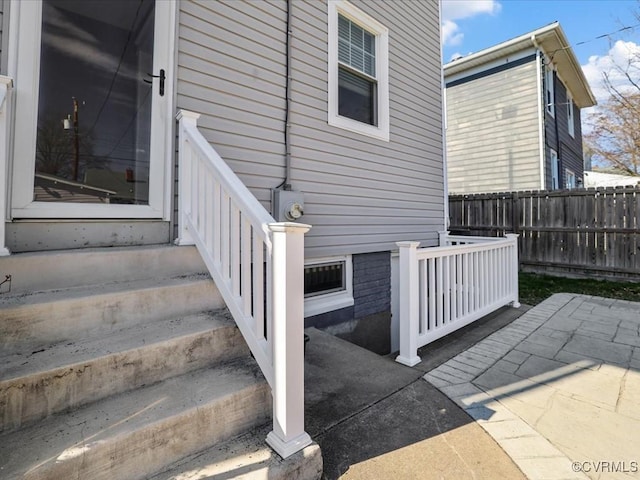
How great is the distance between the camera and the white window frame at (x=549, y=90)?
897 cm

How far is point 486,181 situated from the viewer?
9789 millimetres

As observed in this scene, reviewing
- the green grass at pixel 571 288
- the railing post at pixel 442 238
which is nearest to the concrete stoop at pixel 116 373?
the railing post at pixel 442 238

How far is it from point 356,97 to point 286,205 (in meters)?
2.03

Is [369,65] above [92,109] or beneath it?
above

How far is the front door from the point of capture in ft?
6.73

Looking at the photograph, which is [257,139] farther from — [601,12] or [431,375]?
Answer: [601,12]

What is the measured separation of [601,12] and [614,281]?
Answer: 307 inches

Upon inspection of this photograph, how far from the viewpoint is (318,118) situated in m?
3.70

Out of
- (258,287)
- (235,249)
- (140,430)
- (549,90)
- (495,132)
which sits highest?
(549,90)

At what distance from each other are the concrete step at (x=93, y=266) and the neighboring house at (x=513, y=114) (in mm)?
9439

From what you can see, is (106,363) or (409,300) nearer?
(106,363)

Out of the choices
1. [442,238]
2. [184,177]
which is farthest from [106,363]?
[442,238]

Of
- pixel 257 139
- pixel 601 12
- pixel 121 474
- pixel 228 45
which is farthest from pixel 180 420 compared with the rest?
pixel 601 12

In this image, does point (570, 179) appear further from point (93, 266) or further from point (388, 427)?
point (93, 266)
